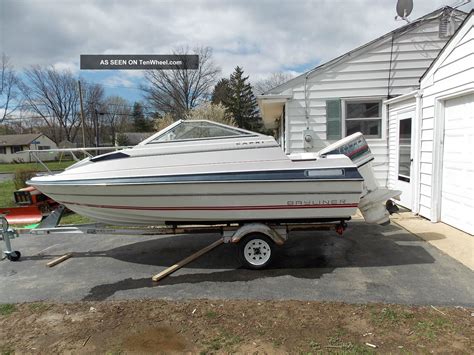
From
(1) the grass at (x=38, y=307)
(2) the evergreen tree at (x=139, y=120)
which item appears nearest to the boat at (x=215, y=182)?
(1) the grass at (x=38, y=307)

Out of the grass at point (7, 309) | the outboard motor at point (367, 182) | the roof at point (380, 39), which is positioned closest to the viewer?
the grass at point (7, 309)

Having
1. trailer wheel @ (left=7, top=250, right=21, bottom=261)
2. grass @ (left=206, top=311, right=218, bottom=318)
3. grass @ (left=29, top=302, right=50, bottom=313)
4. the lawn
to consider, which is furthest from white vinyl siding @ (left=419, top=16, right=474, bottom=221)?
trailer wheel @ (left=7, top=250, right=21, bottom=261)

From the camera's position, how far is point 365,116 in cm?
816

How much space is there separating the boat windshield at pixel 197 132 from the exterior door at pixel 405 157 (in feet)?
14.1

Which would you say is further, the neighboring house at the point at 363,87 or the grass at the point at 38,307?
the neighboring house at the point at 363,87

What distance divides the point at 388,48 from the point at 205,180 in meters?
6.30

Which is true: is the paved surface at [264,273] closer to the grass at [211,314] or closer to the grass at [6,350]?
the grass at [211,314]

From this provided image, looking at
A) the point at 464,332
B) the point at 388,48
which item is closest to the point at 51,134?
the point at 388,48

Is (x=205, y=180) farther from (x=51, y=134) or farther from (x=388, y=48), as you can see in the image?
(x=51, y=134)

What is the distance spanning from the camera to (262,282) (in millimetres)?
4008

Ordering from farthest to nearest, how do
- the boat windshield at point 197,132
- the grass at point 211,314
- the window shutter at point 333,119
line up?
the window shutter at point 333,119 < the boat windshield at point 197,132 < the grass at point 211,314

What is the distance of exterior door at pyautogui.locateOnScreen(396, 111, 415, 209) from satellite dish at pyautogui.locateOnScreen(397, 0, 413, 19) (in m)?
2.56

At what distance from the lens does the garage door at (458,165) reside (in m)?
5.14

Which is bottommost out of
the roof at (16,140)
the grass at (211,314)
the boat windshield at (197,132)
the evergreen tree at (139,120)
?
the grass at (211,314)
